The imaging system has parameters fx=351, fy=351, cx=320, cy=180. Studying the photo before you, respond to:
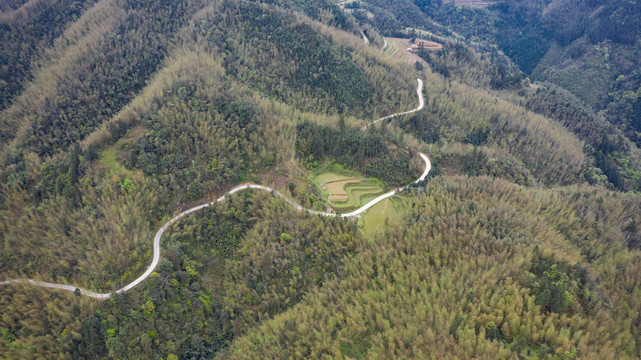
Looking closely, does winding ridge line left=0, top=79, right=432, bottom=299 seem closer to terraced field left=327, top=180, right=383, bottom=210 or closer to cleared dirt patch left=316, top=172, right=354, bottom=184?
terraced field left=327, top=180, right=383, bottom=210

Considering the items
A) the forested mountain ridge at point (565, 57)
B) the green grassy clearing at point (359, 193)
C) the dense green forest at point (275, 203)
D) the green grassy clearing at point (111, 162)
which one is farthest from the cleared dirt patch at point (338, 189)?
the forested mountain ridge at point (565, 57)

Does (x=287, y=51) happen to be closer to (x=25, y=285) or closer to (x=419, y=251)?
(x=419, y=251)

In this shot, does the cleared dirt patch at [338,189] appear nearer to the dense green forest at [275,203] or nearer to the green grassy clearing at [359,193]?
the green grassy clearing at [359,193]

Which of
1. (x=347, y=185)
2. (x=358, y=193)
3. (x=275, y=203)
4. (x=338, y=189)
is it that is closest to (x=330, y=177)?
(x=347, y=185)

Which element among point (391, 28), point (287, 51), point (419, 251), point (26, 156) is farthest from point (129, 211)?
point (391, 28)

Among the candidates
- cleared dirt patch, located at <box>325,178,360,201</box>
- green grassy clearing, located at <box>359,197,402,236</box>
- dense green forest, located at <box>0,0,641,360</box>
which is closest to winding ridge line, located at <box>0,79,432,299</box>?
dense green forest, located at <box>0,0,641,360</box>

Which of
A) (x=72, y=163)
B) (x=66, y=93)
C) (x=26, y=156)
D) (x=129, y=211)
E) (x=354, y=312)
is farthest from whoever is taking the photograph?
(x=66, y=93)

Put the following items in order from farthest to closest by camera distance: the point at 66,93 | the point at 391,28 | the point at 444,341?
the point at 391,28, the point at 66,93, the point at 444,341

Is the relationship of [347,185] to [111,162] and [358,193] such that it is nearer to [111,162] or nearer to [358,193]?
[358,193]
